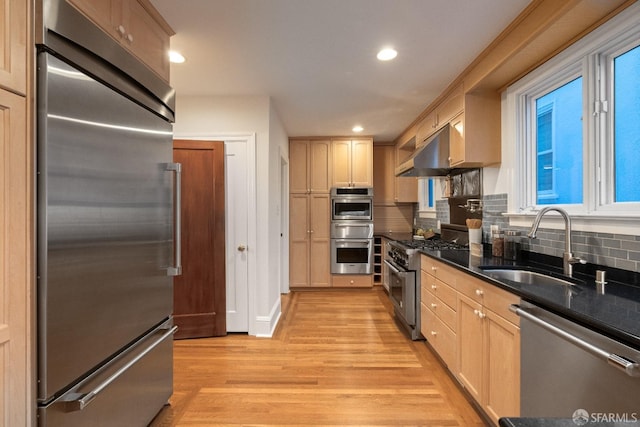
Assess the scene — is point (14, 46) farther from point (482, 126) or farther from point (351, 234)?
point (351, 234)

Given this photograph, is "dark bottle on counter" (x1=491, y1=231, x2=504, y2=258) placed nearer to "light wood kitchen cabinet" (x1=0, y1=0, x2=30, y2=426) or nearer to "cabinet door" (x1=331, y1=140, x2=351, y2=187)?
"cabinet door" (x1=331, y1=140, x2=351, y2=187)

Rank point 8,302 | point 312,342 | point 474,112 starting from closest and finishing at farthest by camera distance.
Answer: point 8,302
point 474,112
point 312,342

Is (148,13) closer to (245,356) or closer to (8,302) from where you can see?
(8,302)

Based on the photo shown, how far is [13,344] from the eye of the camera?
1001 millimetres

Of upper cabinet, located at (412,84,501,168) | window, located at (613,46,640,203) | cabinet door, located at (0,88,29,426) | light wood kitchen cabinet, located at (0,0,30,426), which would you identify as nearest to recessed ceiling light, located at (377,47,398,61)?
upper cabinet, located at (412,84,501,168)

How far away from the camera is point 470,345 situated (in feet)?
6.43

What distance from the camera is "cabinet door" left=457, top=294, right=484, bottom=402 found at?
1842 mm

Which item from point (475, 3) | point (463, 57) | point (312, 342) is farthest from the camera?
point (312, 342)

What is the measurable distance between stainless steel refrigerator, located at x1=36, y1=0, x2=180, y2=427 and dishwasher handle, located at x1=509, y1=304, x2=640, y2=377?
6.05ft

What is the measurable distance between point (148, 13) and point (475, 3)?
1.88 m

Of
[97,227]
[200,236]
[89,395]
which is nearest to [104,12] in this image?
[97,227]

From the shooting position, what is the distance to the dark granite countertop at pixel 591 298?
1.00 m

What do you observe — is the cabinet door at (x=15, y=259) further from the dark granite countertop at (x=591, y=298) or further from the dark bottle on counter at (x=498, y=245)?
the dark bottle on counter at (x=498, y=245)

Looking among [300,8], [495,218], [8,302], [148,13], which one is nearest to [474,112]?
[495,218]
